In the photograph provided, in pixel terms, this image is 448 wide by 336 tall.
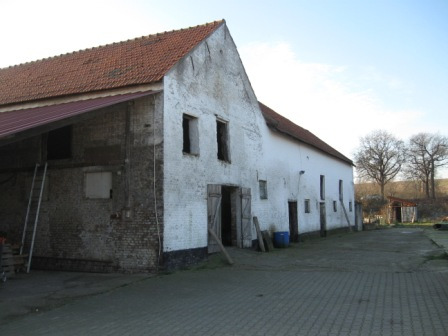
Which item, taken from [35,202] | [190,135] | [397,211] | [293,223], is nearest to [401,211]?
[397,211]

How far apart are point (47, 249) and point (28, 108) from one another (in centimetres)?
437

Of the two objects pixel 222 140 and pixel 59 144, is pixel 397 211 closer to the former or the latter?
pixel 222 140

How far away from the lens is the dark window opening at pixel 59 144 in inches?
499

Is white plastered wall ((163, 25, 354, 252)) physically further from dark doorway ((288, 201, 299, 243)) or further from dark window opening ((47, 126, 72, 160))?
dark window opening ((47, 126, 72, 160))

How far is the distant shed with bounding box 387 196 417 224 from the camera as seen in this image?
5050 centimetres

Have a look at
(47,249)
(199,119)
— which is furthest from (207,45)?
(47,249)

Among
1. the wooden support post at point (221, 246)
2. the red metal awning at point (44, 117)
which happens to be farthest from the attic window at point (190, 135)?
the wooden support post at point (221, 246)

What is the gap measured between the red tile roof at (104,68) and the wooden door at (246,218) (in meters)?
5.65

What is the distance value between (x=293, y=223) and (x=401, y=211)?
116ft

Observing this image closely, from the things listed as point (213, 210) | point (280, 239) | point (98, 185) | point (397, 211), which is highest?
point (98, 185)

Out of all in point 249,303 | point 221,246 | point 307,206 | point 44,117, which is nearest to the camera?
point 249,303

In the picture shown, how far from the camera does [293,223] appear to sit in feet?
69.9

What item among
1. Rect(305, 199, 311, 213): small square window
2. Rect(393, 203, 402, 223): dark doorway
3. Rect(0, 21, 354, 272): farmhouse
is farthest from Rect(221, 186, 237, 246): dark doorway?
Rect(393, 203, 402, 223): dark doorway

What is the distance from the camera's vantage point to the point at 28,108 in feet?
43.0
